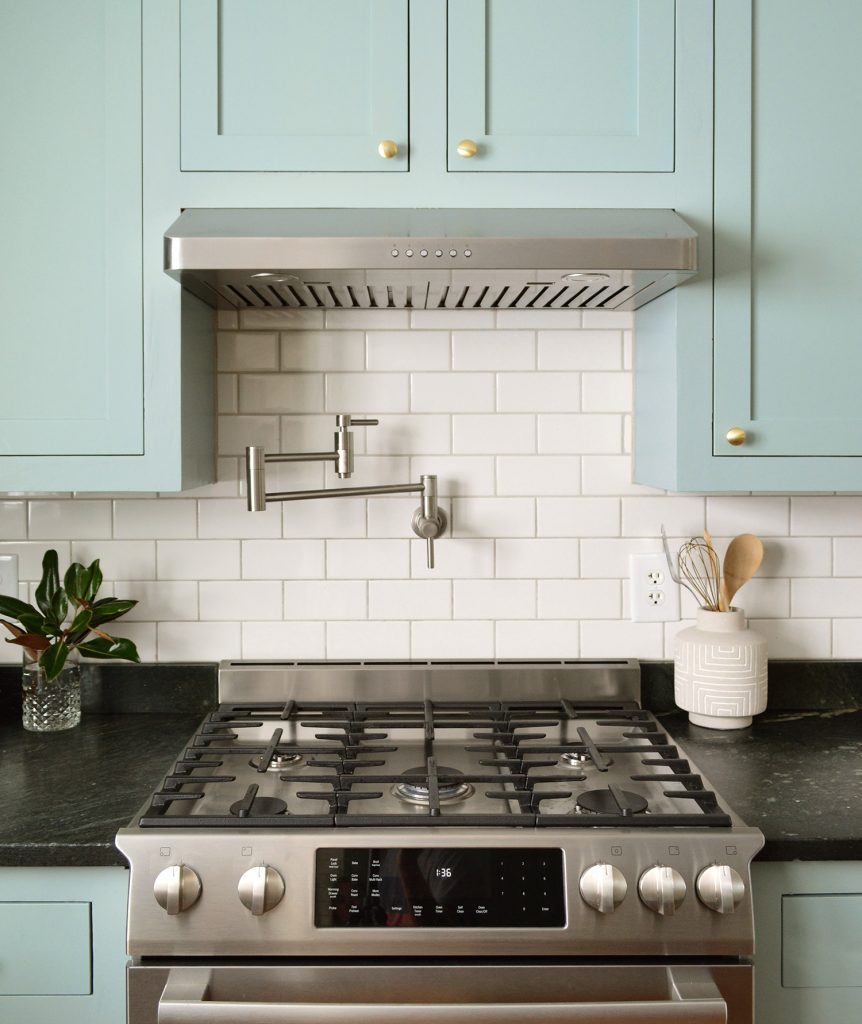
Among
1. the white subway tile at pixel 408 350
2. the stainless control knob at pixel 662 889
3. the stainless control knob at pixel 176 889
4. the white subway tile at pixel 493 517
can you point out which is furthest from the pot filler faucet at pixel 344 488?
the stainless control knob at pixel 662 889

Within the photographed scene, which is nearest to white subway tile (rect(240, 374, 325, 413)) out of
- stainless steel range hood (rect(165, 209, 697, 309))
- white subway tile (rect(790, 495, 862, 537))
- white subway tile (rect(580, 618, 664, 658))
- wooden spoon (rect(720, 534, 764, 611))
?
stainless steel range hood (rect(165, 209, 697, 309))

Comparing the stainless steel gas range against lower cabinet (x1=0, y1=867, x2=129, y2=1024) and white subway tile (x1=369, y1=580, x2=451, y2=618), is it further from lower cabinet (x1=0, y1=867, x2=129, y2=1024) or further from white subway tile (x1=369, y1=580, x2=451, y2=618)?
white subway tile (x1=369, y1=580, x2=451, y2=618)

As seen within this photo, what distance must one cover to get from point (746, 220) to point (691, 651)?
2.72 ft

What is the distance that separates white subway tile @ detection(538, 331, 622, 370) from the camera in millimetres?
2135

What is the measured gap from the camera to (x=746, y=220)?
5.81ft

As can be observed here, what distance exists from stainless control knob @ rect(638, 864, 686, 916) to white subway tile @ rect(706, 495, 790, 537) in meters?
0.92

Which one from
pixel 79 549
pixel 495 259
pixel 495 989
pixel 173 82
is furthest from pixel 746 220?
pixel 79 549

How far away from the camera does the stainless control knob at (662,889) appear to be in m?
1.40

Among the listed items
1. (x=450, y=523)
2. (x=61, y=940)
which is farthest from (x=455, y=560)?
(x=61, y=940)

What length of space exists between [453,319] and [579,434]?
363 millimetres

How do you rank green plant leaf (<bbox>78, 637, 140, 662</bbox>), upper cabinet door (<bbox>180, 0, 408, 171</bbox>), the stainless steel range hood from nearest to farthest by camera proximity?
1. the stainless steel range hood
2. upper cabinet door (<bbox>180, 0, 408, 171</bbox>)
3. green plant leaf (<bbox>78, 637, 140, 662</bbox>)

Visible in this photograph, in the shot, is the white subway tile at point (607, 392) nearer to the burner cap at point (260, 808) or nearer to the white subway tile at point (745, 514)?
the white subway tile at point (745, 514)

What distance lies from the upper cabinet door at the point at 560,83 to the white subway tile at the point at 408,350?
0.45 m

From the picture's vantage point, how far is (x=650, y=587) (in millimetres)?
2160
